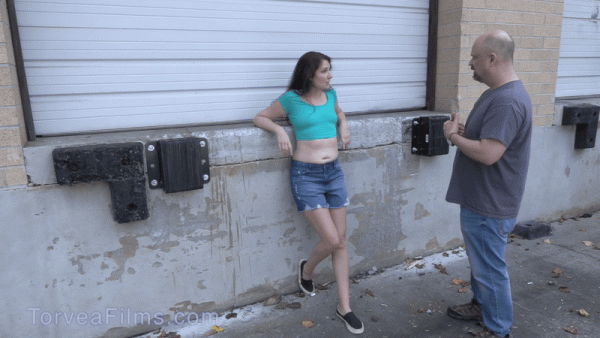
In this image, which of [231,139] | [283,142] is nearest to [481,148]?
[283,142]

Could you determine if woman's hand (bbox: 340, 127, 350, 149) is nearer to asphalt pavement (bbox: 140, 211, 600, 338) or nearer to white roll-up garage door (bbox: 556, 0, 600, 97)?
asphalt pavement (bbox: 140, 211, 600, 338)

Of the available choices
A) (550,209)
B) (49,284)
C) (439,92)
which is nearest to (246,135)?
(49,284)

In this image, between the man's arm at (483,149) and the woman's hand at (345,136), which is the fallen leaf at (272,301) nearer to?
the woman's hand at (345,136)

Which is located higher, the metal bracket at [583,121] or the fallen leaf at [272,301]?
the metal bracket at [583,121]

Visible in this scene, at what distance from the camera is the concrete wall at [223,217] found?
9.07 feet

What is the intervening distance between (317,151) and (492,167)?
1.22m

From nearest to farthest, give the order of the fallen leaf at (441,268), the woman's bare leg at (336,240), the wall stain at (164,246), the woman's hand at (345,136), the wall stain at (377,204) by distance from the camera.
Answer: the wall stain at (164,246) → the woman's bare leg at (336,240) → the woman's hand at (345,136) → the wall stain at (377,204) → the fallen leaf at (441,268)

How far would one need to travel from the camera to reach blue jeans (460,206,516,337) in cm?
285

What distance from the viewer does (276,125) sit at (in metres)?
3.28

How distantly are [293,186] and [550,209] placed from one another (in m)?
3.69

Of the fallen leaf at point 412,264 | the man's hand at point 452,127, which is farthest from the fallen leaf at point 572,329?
the man's hand at point 452,127

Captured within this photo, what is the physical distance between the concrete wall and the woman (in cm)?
27

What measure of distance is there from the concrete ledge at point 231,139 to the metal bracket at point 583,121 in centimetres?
216

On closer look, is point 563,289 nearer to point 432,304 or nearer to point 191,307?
point 432,304
